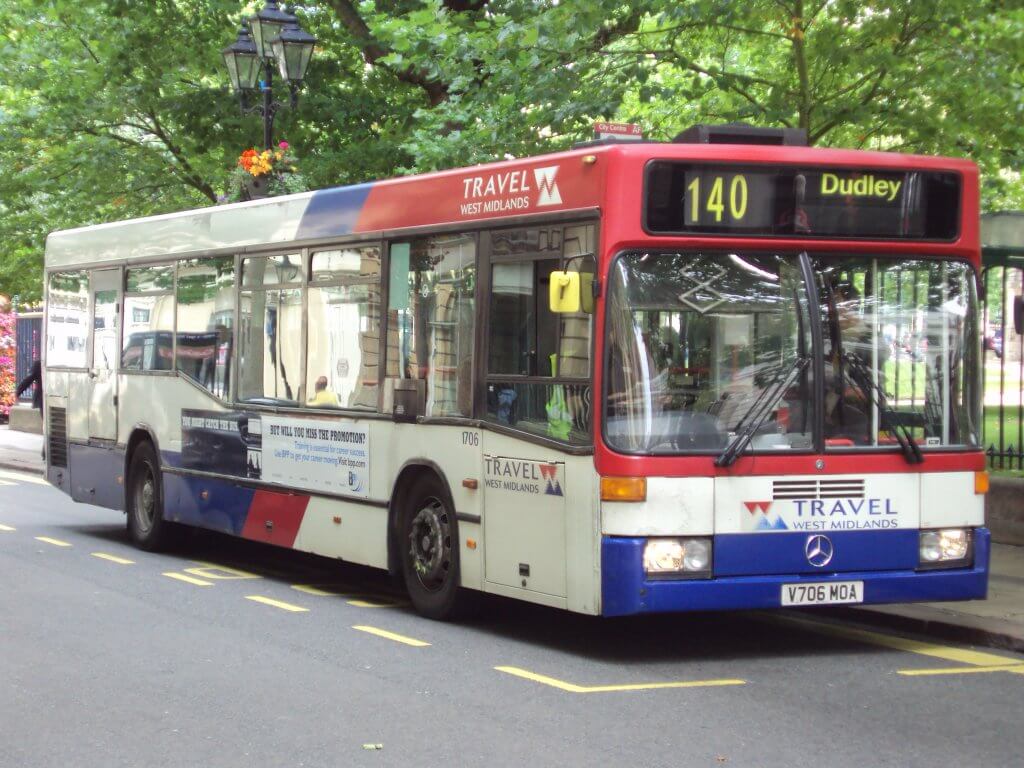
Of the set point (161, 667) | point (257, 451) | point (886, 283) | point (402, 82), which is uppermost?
point (402, 82)

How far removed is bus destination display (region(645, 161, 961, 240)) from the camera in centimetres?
920

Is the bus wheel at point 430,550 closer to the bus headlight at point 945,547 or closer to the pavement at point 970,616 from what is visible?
the pavement at point 970,616

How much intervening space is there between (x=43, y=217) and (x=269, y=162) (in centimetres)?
1307

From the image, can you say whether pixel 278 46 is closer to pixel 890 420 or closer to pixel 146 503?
pixel 146 503

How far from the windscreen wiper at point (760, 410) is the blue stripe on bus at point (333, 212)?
151 inches

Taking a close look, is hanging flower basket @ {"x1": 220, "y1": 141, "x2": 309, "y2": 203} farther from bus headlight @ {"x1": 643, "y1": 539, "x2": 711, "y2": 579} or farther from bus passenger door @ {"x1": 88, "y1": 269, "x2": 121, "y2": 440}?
bus headlight @ {"x1": 643, "y1": 539, "x2": 711, "y2": 579}

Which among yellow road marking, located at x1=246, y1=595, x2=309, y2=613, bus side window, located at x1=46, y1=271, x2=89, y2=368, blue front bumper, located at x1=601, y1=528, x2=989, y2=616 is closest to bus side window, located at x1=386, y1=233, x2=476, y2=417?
yellow road marking, located at x1=246, y1=595, x2=309, y2=613

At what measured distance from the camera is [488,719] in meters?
7.61

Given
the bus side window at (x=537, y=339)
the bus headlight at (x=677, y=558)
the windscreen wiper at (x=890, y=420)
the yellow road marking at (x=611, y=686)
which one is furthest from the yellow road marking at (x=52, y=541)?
the windscreen wiper at (x=890, y=420)

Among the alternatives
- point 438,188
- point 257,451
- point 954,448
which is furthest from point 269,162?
point 954,448

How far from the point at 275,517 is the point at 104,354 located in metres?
4.12

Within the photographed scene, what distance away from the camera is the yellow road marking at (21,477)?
2475 centimetres

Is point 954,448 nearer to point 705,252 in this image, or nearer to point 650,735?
point 705,252

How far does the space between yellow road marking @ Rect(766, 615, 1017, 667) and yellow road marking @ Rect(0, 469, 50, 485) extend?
632 inches
